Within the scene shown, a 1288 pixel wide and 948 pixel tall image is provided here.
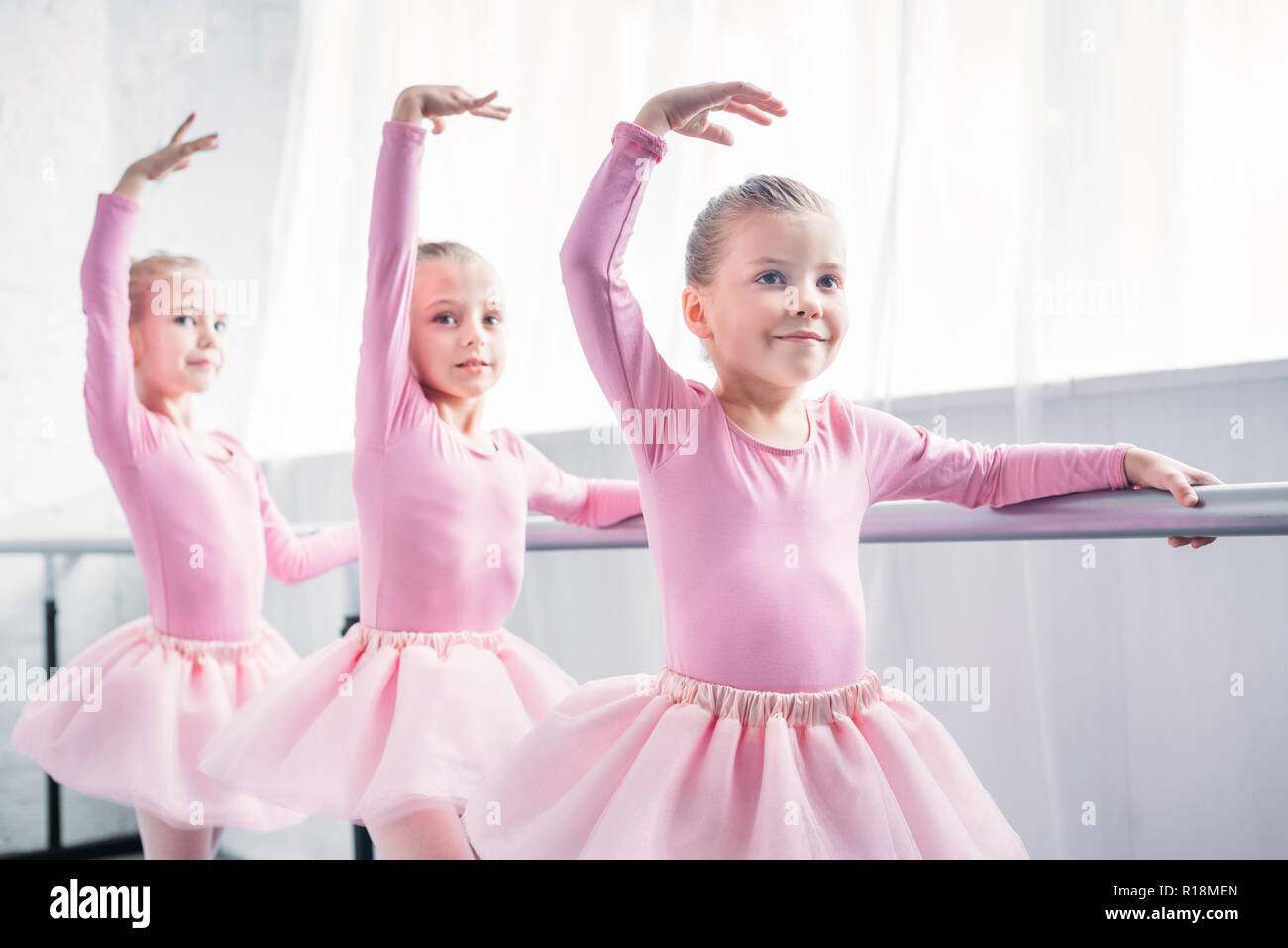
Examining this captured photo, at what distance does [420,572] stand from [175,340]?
0.54m

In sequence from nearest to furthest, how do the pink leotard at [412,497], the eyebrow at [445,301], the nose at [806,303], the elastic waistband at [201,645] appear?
the nose at [806,303] < the pink leotard at [412,497] < the eyebrow at [445,301] < the elastic waistband at [201,645]

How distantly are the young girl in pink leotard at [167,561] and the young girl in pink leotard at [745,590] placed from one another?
0.56m

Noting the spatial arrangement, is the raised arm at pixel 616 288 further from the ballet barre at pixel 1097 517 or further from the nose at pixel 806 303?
the ballet barre at pixel 1097 517

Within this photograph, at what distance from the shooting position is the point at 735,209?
33.9 inches

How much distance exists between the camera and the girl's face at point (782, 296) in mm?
816

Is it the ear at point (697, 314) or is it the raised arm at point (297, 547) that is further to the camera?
the raised arm at point (297, 547)

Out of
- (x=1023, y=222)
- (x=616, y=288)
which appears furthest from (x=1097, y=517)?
(x=1023, y=222)

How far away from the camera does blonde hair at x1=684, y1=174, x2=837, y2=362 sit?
0.84m

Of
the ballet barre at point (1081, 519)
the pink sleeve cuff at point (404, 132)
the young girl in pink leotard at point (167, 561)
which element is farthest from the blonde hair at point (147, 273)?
the ballet barre at point (1081, 519)

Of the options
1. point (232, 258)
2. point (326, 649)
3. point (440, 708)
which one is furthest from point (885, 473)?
point (232, 258)

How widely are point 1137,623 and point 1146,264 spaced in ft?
1.30

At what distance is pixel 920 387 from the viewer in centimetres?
137

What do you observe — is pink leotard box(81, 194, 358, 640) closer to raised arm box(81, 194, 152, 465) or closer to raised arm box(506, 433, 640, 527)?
raised arm box(81, 194, 152, 465)

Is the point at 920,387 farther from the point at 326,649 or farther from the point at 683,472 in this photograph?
the point at 326,649
